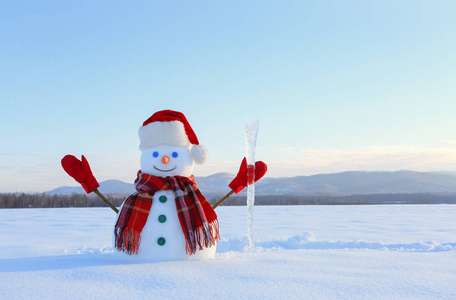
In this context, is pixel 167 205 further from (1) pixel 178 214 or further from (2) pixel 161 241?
(2) pixel 161 241

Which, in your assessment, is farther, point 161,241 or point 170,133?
point 170,133

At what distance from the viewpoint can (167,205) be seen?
3.10m

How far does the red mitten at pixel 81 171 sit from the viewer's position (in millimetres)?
3445

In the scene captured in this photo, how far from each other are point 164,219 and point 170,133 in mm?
721

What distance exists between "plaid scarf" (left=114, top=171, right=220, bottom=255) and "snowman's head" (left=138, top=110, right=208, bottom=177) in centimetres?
8

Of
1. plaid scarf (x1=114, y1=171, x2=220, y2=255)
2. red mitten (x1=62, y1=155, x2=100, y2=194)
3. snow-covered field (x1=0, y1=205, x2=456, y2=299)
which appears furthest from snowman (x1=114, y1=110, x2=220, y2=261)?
red mitten (x1=62, y1=155, x2=100, y2=194)

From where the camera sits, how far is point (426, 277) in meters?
2.42

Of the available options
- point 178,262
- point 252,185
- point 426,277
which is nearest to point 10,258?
point 178,262

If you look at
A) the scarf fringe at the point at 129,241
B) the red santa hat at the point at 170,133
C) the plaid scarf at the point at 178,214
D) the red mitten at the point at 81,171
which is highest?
the red santa hat at the point at 170,133

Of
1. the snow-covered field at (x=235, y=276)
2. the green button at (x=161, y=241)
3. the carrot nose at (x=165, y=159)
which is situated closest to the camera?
the snow-covered field at (x=235, y=276)

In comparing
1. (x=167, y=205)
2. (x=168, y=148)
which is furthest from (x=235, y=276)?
(x=168, y=148)

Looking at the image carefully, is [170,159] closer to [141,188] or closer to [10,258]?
[141,188]

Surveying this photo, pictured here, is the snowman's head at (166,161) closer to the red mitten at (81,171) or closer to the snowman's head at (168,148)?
the snowman's head at (168,148)

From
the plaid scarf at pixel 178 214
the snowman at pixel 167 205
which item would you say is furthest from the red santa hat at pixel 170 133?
the plaid scarf at pixel 178 214
